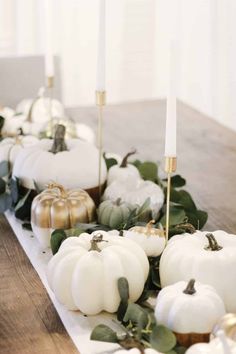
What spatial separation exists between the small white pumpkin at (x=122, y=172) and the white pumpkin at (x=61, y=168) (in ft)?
0.09

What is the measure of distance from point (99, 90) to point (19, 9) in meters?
2.16

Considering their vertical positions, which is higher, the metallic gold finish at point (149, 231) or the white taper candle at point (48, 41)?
the white taper candle at point (48, 41)

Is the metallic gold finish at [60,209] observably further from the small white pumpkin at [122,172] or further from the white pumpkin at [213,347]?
the white pumpkin at [213,347]

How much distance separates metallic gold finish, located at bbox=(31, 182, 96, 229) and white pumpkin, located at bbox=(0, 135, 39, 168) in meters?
0.27

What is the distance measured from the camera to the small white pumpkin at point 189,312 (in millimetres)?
1249

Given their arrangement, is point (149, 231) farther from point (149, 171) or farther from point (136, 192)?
point (149, 171)

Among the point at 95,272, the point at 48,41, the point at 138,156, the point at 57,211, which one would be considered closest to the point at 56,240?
the point at 57,211

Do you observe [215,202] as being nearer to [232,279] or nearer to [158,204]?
Answer: [158,204]

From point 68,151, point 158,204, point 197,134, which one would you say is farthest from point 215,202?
point 197,134

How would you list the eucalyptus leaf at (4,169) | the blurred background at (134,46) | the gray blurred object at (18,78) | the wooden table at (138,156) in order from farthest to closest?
1. the blurred background at (134,46)
2. the gray blurred object at (18,78)
3. the eucalyptus leaf at (4,169)
4. the wooden table at (138,156)

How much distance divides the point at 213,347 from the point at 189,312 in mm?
110

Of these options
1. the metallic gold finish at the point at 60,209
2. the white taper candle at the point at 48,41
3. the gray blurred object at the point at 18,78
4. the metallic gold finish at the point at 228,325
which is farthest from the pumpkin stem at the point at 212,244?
the gray blurred object at the point at 18,78

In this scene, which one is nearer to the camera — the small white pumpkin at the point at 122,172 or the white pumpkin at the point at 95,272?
the white pumpkin at the point at 95,272

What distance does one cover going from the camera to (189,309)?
4.10ft
